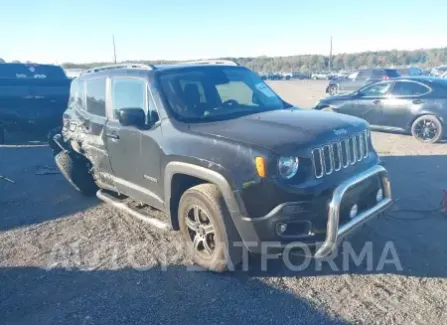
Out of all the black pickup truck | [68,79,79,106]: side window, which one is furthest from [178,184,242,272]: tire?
the black pickup truck

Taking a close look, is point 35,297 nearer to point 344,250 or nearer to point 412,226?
point 344,250

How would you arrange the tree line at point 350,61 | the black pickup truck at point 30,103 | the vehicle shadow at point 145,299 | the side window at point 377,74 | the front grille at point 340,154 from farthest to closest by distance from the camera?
the tree line at point 350,61 → the side window at point 377,74 → the black pickup truck at point 30,103 → the front grille at point 340,154 → the vehicle shadow at point 145,299

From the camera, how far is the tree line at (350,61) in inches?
2970

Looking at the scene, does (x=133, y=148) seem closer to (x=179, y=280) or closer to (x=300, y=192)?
(x=179, y=280)

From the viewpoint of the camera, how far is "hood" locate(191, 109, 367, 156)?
331cm

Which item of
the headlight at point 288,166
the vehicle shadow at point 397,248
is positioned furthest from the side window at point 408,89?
the headlight at point 288,166

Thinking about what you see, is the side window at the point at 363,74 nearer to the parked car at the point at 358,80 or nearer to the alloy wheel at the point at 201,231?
the parked car at the point at 358,80

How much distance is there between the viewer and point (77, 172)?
19.7 ft

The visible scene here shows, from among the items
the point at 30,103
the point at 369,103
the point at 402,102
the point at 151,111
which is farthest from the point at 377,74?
the point at 151,111

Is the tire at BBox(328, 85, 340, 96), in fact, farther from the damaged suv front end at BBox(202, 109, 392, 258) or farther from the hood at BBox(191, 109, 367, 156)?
Answer: the damaged suv front end at BBox(202, 109, 392, 258)

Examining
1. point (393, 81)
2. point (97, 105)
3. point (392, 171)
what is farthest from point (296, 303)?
point (393, 81)

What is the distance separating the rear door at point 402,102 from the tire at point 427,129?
220 millimetres

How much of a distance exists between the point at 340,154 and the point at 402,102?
23.0ft

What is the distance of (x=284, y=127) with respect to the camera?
366 centimetres
